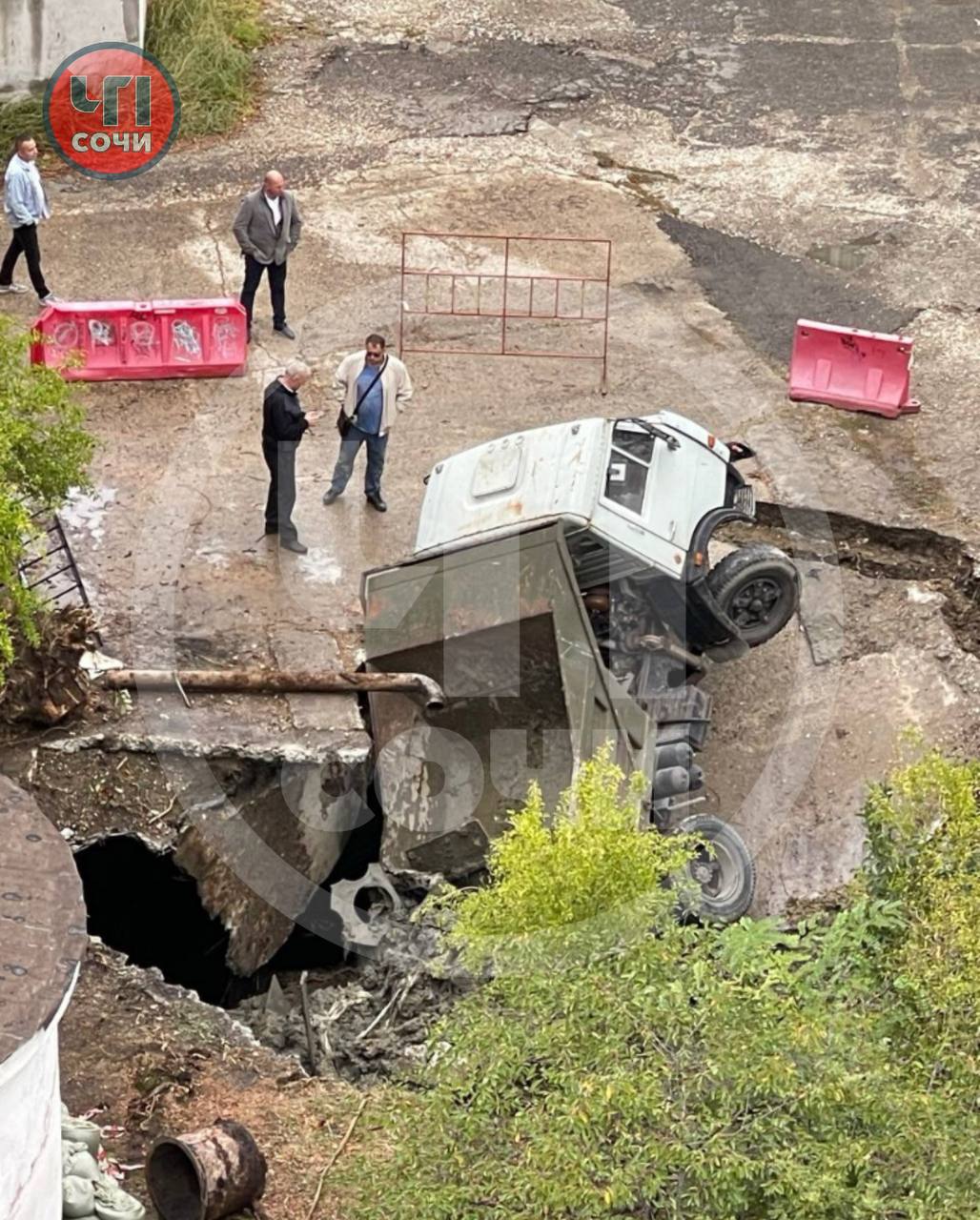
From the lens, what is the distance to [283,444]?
47.6ft

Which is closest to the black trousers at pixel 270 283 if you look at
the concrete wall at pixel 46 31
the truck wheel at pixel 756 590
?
the concrete wall at pixel 46 31

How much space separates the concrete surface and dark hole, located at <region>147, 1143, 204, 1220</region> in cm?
454

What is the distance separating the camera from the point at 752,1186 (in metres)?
7.18

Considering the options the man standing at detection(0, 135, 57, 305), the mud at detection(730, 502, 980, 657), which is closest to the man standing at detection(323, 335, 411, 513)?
the mud at detection(730, 502, 980, 657)

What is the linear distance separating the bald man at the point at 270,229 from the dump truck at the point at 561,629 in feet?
13.5

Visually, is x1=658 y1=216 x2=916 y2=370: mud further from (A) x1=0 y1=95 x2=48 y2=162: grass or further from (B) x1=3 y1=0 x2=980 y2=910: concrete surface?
(A) x1=0 y1=95 x2=48 y2=162: grass

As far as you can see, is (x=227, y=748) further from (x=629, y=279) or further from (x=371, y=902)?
(x=629, y=279)

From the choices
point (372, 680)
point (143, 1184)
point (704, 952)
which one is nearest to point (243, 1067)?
point (143, 1184)

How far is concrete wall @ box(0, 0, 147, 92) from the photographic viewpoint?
19641mm

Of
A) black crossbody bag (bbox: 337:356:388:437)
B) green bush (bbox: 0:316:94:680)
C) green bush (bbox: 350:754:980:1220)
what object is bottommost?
black crossbody bag (bbox: 337:356:388:437)

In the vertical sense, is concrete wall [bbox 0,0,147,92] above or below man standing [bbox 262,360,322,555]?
above

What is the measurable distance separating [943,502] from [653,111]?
25.6ft

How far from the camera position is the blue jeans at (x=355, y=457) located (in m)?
14.8

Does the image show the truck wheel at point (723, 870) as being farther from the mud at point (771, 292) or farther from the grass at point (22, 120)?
the grass at point (22, 120)
